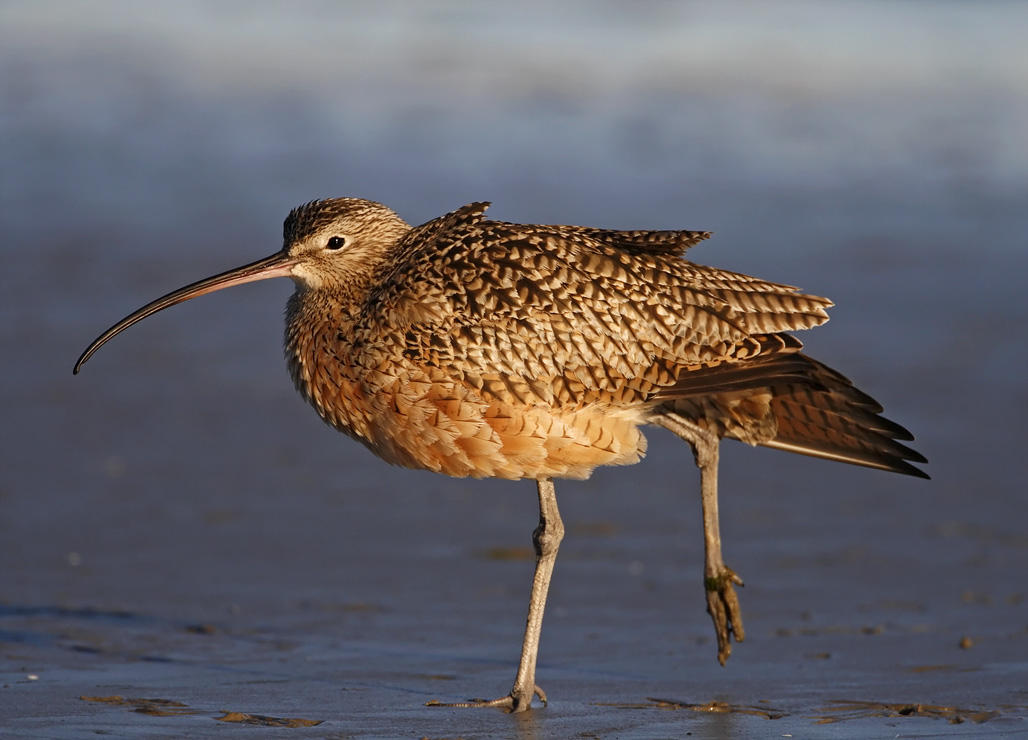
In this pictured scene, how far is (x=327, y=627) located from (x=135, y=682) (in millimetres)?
1107

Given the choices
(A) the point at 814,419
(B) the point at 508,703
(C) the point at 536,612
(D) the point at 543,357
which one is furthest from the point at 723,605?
(D) the point at 543,357

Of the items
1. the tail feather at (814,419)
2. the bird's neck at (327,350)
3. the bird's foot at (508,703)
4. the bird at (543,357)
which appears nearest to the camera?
the bird's foot at (508,703)

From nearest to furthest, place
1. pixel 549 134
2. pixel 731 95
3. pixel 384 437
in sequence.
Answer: pixel 384 437 < pixel 549 134 < pixel 731 95

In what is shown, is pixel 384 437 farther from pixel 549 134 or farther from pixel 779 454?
pixel 549 134

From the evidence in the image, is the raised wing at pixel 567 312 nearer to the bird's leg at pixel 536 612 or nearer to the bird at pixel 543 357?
the bird at pixel 543 357

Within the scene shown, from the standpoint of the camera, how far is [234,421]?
33.1ft

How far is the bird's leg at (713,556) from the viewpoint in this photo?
241 inches

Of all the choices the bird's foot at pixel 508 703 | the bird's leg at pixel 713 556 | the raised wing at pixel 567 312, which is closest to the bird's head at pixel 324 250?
the raised wing at pixel 567 312

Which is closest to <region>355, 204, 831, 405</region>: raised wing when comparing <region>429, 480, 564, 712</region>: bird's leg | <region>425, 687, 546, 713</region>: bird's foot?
<region>429, 480, 564, 712</region>: bird's leg

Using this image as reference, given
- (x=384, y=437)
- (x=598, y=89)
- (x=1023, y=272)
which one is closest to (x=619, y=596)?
(x=384, y=437)

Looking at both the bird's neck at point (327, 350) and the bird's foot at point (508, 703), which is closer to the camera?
the bird's foot at point (508, 703)

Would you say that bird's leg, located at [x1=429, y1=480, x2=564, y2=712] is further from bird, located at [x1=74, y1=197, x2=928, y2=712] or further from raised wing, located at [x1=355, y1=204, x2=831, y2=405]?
raised wing, located at [x1=355, y1=204, x2=831, y2=405]

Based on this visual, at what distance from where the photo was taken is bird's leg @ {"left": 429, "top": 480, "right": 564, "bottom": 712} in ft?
18.9

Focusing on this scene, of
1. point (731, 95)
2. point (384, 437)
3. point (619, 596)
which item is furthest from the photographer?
point (731, 95)
